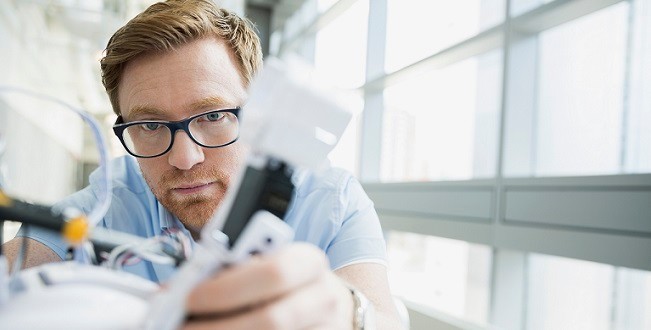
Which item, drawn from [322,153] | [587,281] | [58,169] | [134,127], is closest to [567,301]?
[587,281]

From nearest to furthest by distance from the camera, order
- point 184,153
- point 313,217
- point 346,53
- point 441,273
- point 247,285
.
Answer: point 247,285 → point 184,153 → point 313,217 → point 441,273 → point 346,53

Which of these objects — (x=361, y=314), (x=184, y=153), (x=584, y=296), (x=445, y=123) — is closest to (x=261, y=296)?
(x=361, y=314)

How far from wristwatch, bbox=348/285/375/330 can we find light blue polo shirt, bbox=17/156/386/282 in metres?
Answer: 0.38

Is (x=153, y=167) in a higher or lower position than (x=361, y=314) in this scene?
higher

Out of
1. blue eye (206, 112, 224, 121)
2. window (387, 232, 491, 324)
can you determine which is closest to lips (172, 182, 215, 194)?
blue eye (206, 112, 224, 121)

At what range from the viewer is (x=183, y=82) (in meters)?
0.88

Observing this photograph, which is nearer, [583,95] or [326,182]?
[326,182]

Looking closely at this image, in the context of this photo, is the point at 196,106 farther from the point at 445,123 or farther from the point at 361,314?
the point at 445,123

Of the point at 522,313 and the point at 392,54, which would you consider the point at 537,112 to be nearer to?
the point at 522,313

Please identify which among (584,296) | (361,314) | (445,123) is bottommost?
(584,296)

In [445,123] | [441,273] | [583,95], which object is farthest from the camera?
[441,273]

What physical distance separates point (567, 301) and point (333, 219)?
1.35 m

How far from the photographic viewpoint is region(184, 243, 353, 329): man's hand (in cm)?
32

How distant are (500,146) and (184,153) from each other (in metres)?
1.25
